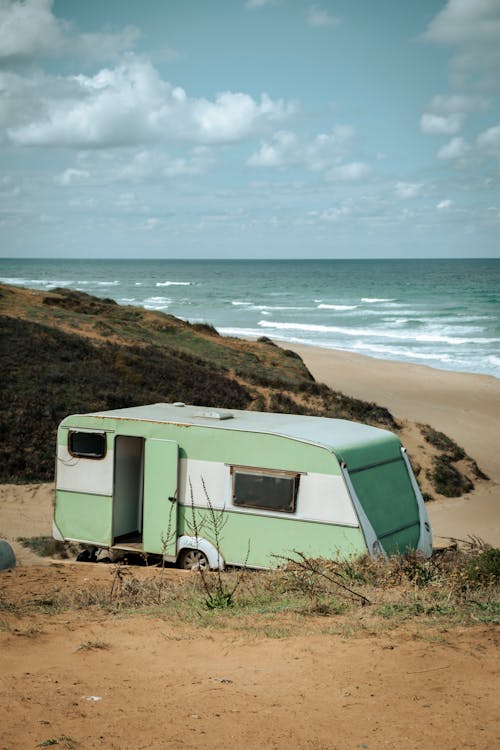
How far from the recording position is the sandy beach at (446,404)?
18.0m

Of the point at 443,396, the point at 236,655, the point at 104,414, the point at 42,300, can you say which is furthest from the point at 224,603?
the point at 42,300

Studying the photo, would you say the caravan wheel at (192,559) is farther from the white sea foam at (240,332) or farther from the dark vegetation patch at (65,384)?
the white sea foam at (240,332)

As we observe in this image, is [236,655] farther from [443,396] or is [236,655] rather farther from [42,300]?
[42,300]

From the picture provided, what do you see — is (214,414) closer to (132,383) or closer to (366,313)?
(132,383)

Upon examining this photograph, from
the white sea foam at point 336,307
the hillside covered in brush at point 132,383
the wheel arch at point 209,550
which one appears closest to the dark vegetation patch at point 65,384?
the hillside covered in brush at point 132,383

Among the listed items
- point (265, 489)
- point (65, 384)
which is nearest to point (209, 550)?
point (265, 489)

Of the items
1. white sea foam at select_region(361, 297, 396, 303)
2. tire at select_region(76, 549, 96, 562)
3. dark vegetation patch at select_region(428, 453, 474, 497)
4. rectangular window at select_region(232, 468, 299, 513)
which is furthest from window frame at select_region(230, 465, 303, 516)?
white sea foam at select_region(361, 297, 396, 303)

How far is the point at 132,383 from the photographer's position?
22766 mm

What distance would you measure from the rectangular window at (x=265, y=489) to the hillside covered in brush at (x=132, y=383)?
24.6 feet

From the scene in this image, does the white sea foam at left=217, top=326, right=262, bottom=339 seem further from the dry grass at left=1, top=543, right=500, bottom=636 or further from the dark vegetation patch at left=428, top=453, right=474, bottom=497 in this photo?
the dry grass at left=1, top=543, right=500, bottom=636

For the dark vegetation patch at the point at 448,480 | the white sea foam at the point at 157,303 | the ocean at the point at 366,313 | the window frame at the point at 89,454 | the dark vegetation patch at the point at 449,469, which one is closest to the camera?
the window frame at the point at 89,454

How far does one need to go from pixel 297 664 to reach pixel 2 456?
483 inches

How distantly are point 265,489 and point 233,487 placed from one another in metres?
0.47

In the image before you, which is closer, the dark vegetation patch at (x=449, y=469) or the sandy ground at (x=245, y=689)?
the sandy ground at (x=245, y=689)
